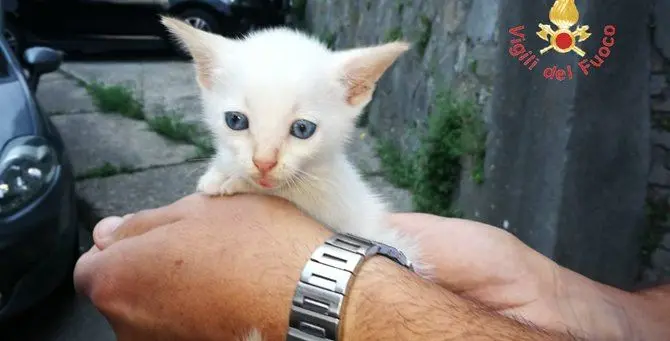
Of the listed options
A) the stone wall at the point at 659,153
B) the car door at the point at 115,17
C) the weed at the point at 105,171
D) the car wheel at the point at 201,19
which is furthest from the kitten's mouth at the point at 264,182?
the car wheel at the point at 201,19

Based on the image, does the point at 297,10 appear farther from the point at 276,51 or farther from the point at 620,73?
the point at 276,51

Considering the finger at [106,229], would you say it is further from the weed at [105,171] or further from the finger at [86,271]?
the weed at [105,171]

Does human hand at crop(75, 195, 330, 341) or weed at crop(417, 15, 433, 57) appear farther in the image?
weed at crop(417, 15, 433, 57)

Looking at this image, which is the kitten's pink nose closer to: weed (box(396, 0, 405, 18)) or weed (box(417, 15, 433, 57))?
weed (box(417, 15, 433, 57))

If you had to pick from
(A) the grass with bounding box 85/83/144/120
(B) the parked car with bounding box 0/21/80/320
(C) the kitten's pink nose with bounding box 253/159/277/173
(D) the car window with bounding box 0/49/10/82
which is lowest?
(A) the grass with bounding box 85/83/144/120

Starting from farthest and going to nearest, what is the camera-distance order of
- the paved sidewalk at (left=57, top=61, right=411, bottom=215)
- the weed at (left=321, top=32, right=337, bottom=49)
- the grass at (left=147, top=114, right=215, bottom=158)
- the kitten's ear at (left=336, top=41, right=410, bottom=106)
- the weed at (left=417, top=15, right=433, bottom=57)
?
the weed at (left=321, top=32, right=337, bottom=49) < the grass at (left=147, top=114, right=215, bottom=158) < the paved sidewalk at (left=57, top=61, right=411, bottom=215) < the weed at (left=417, top=15, right=433, bottom=57) < the kitten's ear at (left=336, top=41, right=410, bottom=106)

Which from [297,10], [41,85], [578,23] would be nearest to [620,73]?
[578,23]

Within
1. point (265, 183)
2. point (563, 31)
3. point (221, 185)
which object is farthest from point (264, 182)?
point (563, 31)

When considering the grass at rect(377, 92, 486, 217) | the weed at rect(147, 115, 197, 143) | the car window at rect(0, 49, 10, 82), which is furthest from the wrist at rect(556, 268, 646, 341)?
the weed at rect(147, 115, 197, 143)
